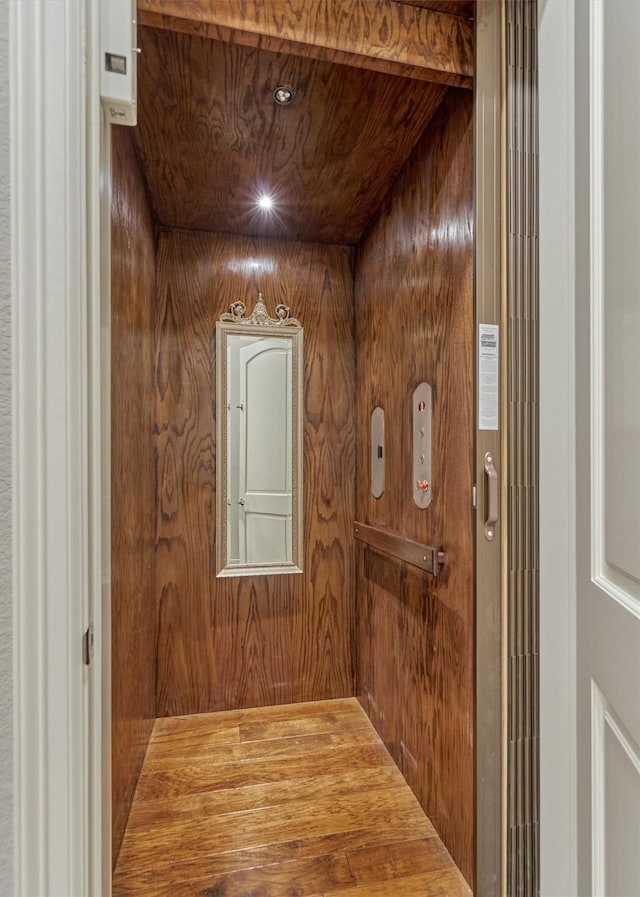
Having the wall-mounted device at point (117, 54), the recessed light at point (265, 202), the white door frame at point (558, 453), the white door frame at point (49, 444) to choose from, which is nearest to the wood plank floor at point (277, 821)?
the white door frame at point (558, 453)

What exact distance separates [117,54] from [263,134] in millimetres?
1143

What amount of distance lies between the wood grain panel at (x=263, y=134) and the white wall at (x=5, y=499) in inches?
39.2

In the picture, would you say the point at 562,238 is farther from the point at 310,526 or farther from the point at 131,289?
the point at 310,526

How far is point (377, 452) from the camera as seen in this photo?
2189 millimetres

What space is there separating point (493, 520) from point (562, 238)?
0.67m

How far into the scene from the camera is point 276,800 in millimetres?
1685

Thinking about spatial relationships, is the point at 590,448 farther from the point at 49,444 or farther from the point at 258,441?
the point at 258,441

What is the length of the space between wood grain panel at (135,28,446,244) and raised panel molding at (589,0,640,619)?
842 mm

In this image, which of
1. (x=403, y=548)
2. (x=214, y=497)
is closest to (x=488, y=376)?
(x=403, y=548)

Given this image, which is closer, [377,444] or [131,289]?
[131,289]

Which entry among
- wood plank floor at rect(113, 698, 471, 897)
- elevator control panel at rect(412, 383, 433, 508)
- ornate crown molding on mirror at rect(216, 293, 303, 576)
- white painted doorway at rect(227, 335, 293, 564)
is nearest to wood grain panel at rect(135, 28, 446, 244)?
ornate crown molding on mirror at rect(216, 293, 303, 576)

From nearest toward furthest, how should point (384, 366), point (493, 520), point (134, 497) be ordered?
point (493, 520) < point (134, 497) < point (384, 366)

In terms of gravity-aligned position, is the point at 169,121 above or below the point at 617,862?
above

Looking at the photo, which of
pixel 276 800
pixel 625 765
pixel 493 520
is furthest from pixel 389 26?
pixel 276 800
